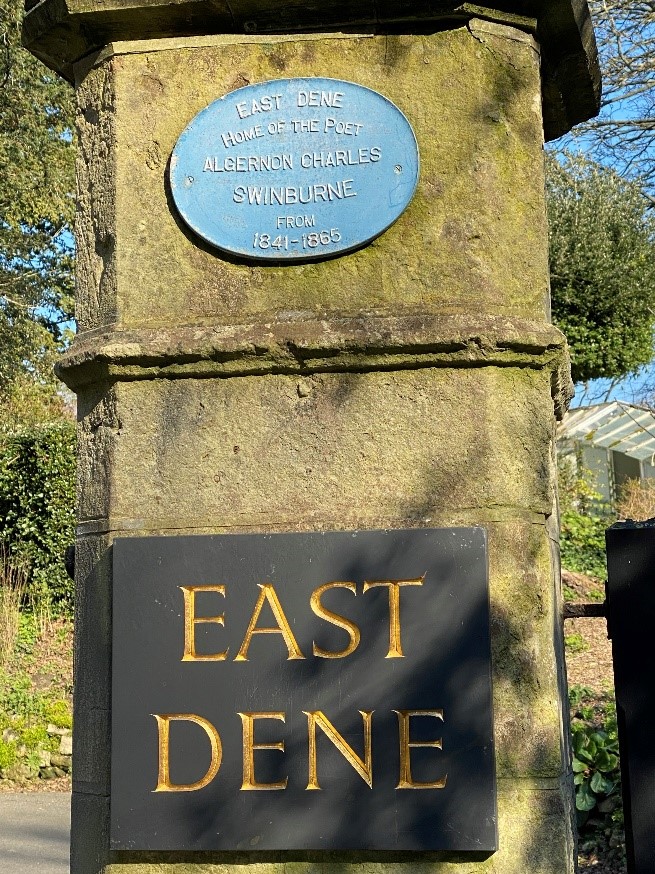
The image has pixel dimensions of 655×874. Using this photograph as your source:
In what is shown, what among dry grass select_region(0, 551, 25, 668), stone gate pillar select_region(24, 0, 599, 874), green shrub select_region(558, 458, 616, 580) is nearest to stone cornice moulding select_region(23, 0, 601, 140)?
stone gate pillar select_region(24, 0, 599, 874)

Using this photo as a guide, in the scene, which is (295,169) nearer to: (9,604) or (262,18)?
(262,18)

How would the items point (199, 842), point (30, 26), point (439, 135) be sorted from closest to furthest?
point (199, 842), point (439, 135), point (30, 26)

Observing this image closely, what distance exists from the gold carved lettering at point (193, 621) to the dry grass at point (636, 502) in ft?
36.4

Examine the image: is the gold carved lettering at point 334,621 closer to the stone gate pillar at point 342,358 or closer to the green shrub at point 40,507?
the stone gate pillar at point 342,358

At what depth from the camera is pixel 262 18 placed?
8.57 ft

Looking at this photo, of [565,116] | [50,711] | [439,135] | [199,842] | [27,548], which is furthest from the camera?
[27,548]

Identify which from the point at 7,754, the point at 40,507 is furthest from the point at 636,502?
the point at 7,754

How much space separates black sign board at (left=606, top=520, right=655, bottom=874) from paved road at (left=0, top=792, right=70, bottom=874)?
16.7 feet

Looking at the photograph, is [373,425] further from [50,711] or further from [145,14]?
[50,711]

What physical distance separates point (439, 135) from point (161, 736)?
1570 millimetres

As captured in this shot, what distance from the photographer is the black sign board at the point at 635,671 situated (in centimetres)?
230

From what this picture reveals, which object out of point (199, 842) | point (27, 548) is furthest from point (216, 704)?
point (27, 548)

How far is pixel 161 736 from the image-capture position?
2.37 m

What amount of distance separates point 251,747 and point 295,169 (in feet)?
4.47
